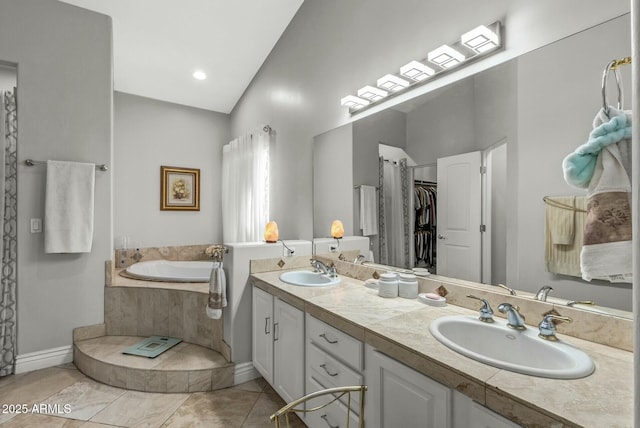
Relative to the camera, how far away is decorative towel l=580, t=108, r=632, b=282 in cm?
78

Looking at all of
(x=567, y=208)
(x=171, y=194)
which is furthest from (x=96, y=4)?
(x=567, y=208)

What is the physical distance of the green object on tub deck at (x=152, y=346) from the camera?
7.92ft

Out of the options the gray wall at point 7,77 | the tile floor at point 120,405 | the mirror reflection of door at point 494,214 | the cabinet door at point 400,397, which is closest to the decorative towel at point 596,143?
the mirror reflection of door at point 494,214

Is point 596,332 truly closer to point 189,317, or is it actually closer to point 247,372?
point 247,372

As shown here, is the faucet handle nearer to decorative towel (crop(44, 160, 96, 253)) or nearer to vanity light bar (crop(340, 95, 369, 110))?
vanity light bar (crop(340, 95, 369, 110))

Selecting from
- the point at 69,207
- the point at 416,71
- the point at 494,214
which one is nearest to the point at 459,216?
the point at 494,214

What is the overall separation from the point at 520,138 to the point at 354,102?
1.18m

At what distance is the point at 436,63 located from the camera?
164 centimetres

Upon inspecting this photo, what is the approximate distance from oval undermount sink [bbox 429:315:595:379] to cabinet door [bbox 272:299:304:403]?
2.63ft

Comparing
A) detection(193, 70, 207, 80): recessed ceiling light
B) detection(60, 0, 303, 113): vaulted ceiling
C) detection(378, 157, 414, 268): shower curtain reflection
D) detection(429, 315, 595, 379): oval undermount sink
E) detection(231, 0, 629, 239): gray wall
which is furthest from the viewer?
detection(193, 70, 207, 80): recessed ceiling light

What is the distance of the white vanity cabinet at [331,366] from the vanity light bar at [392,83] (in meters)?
1.46

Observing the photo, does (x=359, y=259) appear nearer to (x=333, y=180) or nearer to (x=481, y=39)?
(x=333, y=180)

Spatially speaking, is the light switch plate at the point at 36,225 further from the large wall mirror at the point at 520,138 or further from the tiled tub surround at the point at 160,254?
the large wall mirror at the point at 520,138

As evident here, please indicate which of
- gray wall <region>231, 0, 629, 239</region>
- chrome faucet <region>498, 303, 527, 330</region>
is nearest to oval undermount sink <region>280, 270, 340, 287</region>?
gray wall <region>231, 0, 629, 239</region>
